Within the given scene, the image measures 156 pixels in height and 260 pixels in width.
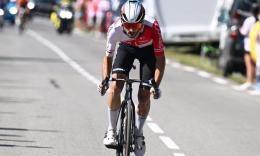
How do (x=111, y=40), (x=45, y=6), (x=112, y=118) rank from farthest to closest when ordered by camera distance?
(x=45, y=6) < (x=112, y=118) < (x=111, y=40)

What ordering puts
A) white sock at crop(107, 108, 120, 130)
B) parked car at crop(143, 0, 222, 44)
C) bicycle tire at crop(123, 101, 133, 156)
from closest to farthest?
1. bicycle tire at crop(123, 101, 133, 156)
2. white sock at crop(107, 108, 120, 130)
3. parked car at crop(143, 0, 222, 44)

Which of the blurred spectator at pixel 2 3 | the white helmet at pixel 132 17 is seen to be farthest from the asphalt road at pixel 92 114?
the blurred spectator at pixel 2 3

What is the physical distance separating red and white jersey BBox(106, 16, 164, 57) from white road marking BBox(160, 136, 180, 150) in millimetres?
2152

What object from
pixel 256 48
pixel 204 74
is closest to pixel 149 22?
pixel 256 48

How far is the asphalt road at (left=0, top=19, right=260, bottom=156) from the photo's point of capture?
11.7 meters

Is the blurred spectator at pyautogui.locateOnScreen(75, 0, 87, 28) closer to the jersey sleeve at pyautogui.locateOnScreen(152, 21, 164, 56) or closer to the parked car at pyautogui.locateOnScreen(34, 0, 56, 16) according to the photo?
the parked car at pyautogui.locateOnScreen(34, 0, 56, 16)

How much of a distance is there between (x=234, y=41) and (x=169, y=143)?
11.3 metres

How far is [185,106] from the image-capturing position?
1734cm

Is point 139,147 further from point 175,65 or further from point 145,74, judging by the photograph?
point 175,65

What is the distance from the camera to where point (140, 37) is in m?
9.85

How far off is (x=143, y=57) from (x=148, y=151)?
5.39 ft

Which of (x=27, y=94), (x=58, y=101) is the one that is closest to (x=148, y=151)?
(x=58, y=101)

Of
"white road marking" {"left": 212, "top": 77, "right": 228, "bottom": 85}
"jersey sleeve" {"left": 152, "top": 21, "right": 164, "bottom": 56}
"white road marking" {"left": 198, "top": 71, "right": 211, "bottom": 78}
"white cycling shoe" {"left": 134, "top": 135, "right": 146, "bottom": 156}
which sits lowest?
"white road marking" {"left": 198, "top": 71, "right": 211, "bottom": 78}

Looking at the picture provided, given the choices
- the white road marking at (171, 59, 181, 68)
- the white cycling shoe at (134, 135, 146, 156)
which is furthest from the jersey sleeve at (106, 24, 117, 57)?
the white road marking at (171, 59, 181, 68)
